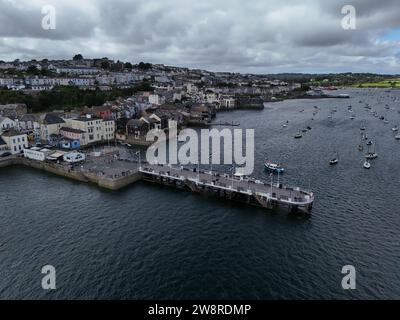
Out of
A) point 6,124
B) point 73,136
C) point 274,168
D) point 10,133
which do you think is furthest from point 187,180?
point 6,124

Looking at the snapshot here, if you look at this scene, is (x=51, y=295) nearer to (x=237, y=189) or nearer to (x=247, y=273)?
(x=247, y=273)

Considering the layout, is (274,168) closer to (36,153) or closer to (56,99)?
(36,153)

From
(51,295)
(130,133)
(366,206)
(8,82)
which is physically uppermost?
(8,82)

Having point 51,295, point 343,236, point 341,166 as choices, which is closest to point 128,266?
point 51,295

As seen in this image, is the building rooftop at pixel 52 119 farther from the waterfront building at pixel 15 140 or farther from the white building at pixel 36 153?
the white building at pixel 36 153

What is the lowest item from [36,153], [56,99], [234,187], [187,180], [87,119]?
[234,187]
